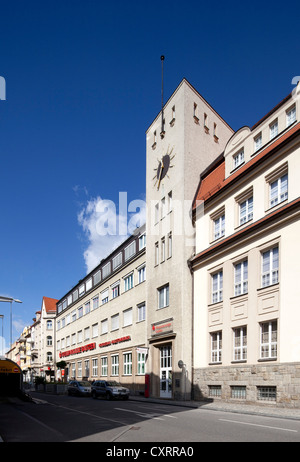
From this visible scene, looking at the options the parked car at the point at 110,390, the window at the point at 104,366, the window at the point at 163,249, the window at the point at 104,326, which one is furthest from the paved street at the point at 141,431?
the window at the point at 104,326

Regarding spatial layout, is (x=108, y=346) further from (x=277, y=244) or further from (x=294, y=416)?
(x=294, y=416)

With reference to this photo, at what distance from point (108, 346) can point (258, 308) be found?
27.0 metres

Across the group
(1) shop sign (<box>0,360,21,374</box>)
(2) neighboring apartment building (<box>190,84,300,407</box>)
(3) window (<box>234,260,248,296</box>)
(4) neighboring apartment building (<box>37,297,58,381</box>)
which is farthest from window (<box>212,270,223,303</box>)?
(4) neighboring apartment building (<box>37,297,58,381</box>)

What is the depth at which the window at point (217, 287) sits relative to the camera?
26156 millimetres

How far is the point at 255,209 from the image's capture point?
2359 cm

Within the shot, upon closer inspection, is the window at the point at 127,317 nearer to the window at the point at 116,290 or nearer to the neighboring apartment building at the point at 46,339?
the window at the point at 116,290

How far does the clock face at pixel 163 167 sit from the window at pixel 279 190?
1131 centimetres

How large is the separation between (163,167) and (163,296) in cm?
958

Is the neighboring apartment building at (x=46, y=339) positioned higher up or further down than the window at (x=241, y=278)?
further down

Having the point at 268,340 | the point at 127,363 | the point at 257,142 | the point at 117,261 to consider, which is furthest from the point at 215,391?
the point at 117,261

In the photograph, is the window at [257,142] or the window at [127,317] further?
the window at [127,317]

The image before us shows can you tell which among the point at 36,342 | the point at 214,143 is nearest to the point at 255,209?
the point at 214,143

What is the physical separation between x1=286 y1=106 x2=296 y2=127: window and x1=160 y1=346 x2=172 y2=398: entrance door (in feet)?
55.3

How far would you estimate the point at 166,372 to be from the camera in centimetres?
3120
